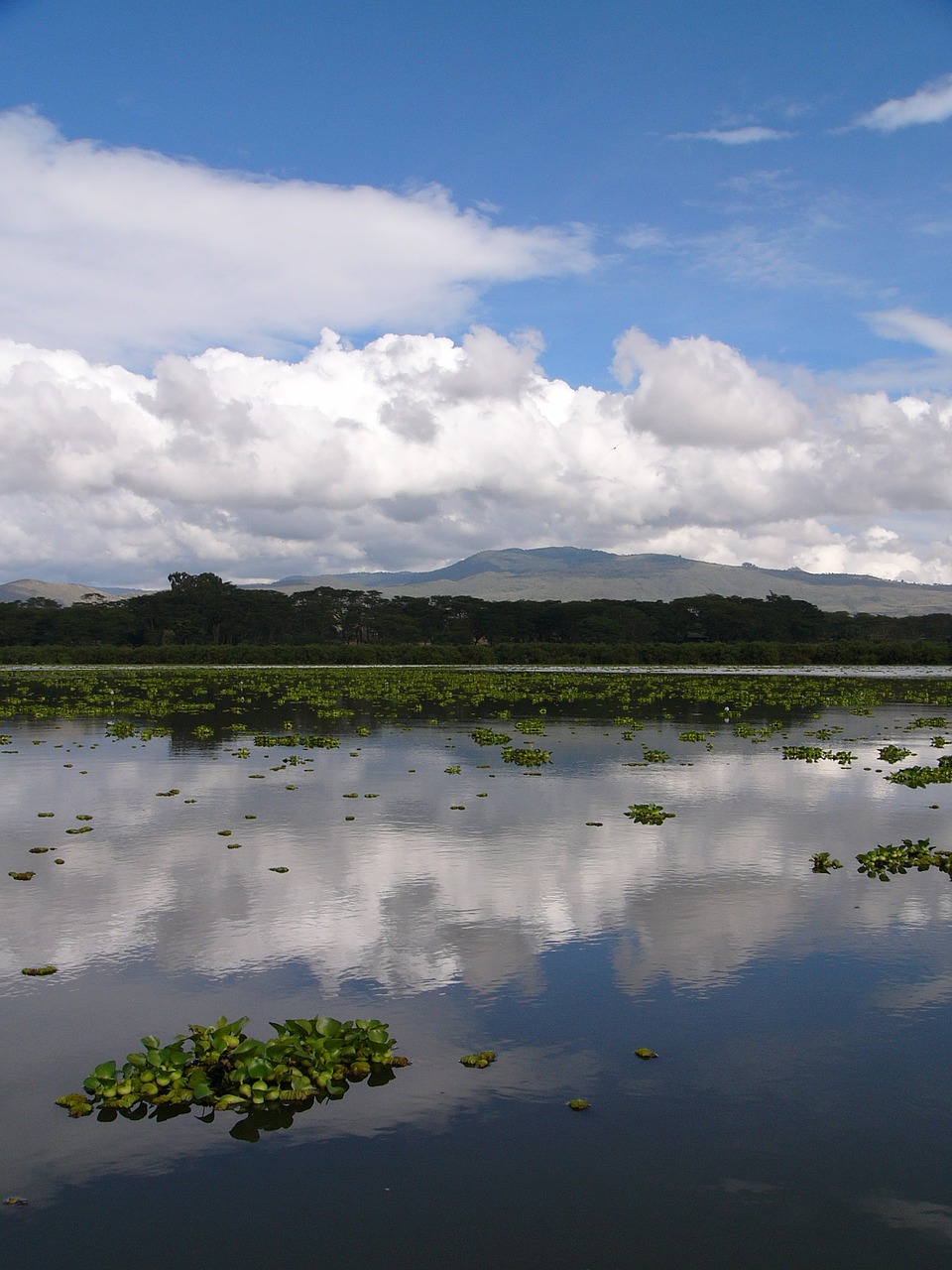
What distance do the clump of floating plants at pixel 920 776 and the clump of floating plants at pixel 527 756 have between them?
9525 millimetres

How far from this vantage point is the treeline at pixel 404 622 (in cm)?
14338

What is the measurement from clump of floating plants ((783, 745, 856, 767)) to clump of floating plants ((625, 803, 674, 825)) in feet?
33.0

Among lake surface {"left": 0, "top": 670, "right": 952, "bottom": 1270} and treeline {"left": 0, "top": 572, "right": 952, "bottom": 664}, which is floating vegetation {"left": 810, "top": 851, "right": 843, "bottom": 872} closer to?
lake surface {"left": 0, "top": 670, "right": 952, "bottom": 1270}

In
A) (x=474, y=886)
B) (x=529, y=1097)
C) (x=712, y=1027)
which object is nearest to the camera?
(x=529, y=1097)

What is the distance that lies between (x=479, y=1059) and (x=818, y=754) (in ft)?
77.1

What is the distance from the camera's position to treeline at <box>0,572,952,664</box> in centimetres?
14338

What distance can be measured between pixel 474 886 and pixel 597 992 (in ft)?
14.1

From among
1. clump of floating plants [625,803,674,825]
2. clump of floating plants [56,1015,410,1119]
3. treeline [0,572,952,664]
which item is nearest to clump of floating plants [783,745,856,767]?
clump of floating plants [625,803,674,825]

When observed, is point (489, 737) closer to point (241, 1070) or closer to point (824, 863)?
point (824, 863)

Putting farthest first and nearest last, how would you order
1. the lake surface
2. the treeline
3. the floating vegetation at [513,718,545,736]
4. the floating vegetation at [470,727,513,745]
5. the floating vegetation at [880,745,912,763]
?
the treeline, the floating vegetation at [513,718,545,736], the floating vegetation at [470,727,513,745], the floating vegetation at [880,745,912,763], the lake surface

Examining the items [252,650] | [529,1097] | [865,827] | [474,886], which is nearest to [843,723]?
[865,827]

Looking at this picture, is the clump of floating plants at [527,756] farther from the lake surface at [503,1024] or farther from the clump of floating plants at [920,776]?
the clump of floating plants at [920,776]

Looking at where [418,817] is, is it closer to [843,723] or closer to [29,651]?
[843,723]

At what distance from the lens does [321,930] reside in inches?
512
